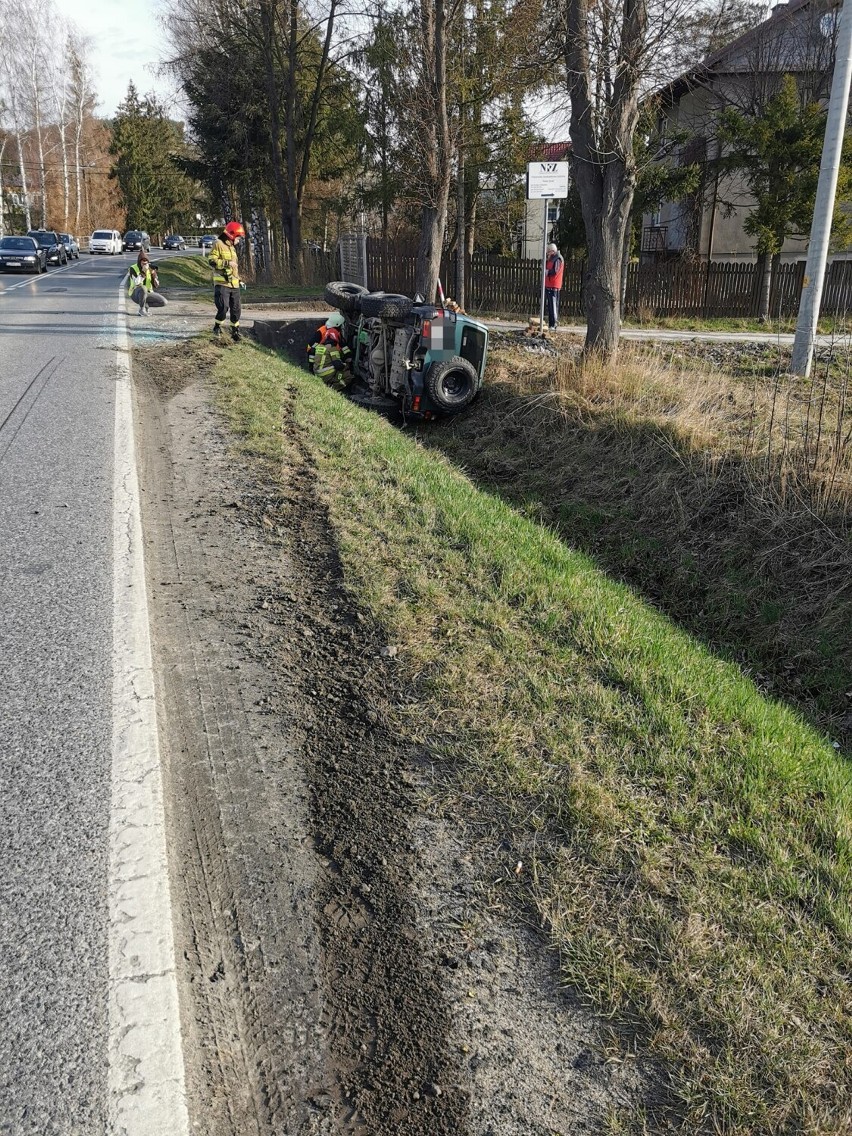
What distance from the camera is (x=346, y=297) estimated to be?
42.3ft

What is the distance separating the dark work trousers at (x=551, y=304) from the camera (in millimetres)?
18597

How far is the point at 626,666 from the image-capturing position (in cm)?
429

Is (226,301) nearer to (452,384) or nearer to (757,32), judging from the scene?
(452,384)

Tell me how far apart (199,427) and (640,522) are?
4.48 meters

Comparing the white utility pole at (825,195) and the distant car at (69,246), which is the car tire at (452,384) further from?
the distant car at (69,246)

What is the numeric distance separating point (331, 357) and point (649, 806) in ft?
34.7

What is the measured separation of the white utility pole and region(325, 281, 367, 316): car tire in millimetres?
6336

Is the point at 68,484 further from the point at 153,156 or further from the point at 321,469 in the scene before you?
the point at 153,156

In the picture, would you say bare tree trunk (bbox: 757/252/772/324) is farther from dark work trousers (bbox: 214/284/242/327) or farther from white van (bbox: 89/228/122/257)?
white van (bbox: 89/228/122/257)

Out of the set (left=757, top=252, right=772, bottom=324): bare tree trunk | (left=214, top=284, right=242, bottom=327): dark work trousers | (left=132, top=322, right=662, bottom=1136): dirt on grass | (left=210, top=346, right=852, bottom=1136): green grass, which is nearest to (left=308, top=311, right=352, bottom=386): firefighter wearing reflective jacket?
(left=214, top=284, right=242, bottom=327): dark work trousers

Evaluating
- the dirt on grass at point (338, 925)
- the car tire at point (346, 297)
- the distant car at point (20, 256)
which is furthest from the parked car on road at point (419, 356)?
the distant car at point (20, 256)

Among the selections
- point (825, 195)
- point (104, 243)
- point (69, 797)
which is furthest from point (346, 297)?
point (104, 243)

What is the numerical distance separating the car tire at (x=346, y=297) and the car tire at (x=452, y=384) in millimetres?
1941

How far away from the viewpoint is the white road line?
6.74 ft
